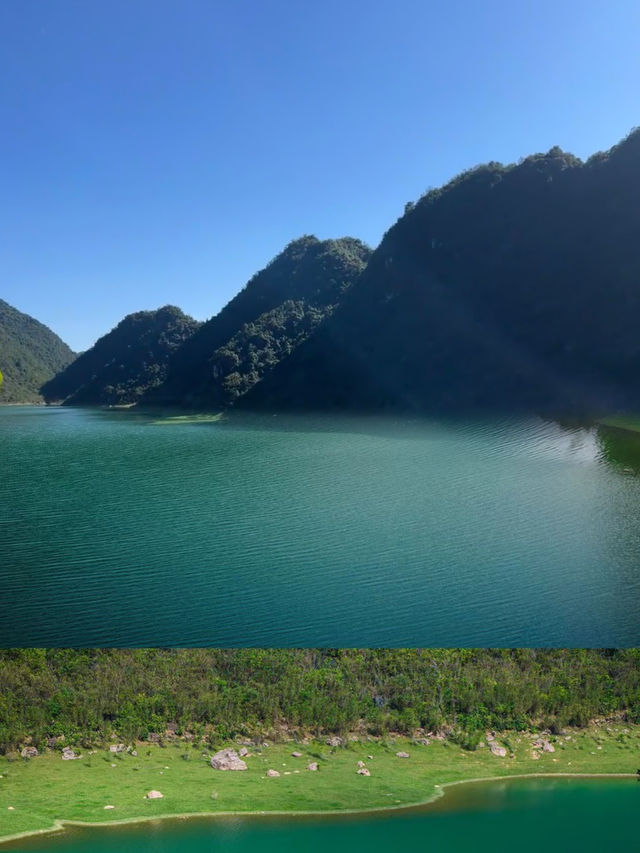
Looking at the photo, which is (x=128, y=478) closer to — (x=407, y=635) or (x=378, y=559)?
(x=378, y=559)

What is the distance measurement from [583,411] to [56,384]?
23.2m

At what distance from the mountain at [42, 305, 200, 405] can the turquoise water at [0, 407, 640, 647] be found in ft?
70.2

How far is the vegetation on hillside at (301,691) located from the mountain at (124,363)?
986 inches

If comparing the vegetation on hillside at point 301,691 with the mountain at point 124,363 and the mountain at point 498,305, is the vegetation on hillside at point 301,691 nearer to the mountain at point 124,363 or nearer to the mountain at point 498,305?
the mountain at point 498,305

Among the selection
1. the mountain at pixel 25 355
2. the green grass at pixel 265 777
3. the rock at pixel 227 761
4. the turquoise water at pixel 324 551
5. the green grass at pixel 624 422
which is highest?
the mountain at pixel 25 355

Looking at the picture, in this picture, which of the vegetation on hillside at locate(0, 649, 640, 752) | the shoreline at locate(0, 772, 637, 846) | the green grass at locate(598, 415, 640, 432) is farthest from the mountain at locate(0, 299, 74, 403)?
the green grass at locate(598, 415, 640, 432)

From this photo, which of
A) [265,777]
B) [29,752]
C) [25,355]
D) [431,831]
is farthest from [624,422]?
[25,355]

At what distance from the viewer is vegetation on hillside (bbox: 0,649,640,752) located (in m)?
8.05

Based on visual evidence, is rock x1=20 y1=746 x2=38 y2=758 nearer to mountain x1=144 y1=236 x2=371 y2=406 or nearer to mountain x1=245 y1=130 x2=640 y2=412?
mountain x1=245 y1=130 x2=640 y2=412

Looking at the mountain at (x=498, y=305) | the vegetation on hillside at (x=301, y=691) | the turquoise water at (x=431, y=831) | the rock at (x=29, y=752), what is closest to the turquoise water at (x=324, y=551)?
the vegetation on hillside at (x=301, y=691)

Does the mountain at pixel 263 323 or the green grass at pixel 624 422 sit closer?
the green grass at pixel 624 422

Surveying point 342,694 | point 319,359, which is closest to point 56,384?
point 319,359

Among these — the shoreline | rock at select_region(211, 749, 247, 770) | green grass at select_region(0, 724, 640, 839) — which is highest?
rock at select_region(211, 749, 247, 770)

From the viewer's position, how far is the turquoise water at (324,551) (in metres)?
6.31
